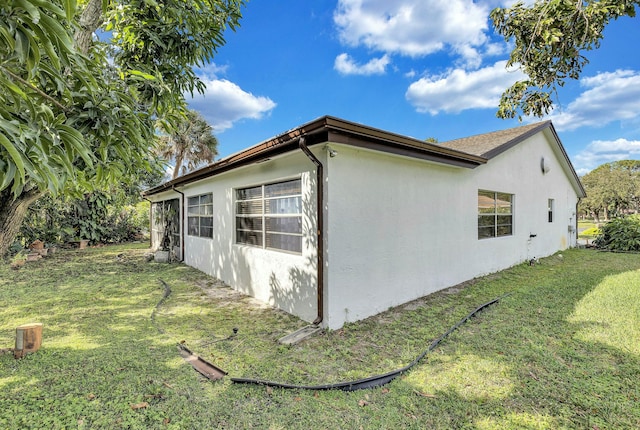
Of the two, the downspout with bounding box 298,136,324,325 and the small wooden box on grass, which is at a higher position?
the downspout with bounding box 298,136,324,325

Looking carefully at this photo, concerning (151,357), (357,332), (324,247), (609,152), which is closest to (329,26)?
(324,247)

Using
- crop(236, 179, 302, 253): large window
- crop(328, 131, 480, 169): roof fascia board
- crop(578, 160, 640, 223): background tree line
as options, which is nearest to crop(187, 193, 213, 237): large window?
crop(236, 179, 302, 253): large window

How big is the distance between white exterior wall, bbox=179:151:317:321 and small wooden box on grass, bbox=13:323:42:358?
3.43 meters

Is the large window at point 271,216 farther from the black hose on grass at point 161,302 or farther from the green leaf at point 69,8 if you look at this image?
the green leaf at point 69,8

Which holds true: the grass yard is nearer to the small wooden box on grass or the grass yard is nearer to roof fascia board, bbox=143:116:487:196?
the small wooden box on grass

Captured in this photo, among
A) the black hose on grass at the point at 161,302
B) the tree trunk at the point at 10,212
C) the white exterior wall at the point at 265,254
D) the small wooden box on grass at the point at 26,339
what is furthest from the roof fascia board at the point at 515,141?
the small wooden box on grass at the point at 26,339

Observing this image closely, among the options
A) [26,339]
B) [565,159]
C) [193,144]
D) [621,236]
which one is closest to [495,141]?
[565,159]

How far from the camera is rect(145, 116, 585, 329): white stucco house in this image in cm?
458

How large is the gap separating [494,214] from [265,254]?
681 cm

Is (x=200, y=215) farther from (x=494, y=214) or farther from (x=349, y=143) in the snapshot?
(x=494, y=214)

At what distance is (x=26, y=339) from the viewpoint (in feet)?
12.3

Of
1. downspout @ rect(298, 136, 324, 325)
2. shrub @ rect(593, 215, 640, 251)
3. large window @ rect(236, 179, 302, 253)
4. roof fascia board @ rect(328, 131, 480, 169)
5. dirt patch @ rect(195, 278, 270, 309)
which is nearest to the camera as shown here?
roof fascia board @ rect(328, 131, 480, 169)

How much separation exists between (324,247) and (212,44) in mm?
3348

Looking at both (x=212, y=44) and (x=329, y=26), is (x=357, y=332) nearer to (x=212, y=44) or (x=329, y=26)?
(x=212, y=44)
